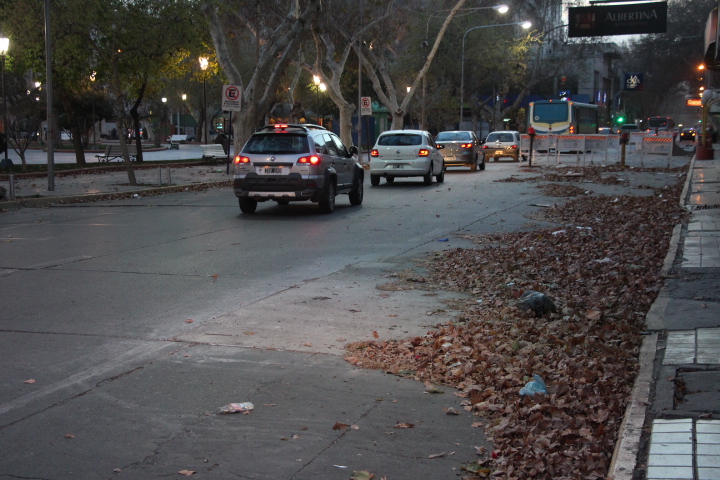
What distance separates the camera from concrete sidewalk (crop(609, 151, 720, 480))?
4.11 metres

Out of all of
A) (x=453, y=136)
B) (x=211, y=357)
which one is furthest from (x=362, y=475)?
(x=453, y=136)

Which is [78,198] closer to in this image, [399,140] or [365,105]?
[399,140]

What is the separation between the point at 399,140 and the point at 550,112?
93.2 feet

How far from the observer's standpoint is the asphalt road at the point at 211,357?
450 cm

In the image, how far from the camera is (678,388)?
5285 mm

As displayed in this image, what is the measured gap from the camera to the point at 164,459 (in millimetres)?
4395

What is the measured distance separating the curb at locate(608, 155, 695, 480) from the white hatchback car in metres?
17.0

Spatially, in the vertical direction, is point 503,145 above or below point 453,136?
below

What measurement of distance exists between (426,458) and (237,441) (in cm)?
107

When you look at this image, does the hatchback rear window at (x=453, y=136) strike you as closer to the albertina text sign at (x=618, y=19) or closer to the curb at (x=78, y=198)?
the albertina text sign at (x=618, y=19)

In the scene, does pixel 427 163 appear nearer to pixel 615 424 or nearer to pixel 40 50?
pixel 40 50

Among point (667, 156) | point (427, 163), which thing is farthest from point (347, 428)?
point (667, 156)

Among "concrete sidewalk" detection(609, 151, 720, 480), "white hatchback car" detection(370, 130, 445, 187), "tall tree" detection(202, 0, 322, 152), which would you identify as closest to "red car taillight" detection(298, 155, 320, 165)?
"concrete sidewalk" detection(609, 151, 720, 480)

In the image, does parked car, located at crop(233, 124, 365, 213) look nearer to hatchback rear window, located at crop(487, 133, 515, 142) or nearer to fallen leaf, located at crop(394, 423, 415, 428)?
fallen leaf, located at crop(394, 423, 415, 428)
